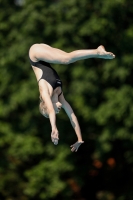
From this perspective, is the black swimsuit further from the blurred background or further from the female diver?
the blurred background

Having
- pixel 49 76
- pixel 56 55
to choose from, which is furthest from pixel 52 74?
pixel 56 55

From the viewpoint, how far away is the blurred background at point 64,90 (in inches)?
834

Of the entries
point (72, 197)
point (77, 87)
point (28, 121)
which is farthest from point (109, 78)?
point (72, 197)

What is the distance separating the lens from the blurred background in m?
21.2

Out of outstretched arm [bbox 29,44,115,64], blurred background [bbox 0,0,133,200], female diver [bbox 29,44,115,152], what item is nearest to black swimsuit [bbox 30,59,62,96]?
female diver [bbox 29,44,115,152]

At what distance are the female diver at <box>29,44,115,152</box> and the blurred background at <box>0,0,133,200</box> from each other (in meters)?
9.11

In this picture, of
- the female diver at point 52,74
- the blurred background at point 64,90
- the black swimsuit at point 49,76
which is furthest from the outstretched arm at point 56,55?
the blurred background at point 64,90

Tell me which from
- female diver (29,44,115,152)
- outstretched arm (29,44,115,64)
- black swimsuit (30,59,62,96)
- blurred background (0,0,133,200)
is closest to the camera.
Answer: female diver (29,44,115,152)

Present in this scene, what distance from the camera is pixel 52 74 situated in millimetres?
11633

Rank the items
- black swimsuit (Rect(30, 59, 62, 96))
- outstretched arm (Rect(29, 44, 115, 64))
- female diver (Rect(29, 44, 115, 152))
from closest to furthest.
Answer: female diver (Rect(29, 44, 115, 152))
outstretched arm (Rect(29, 44, 115, 64))
black swimsuit (Rect(30, 59, 62, 96))

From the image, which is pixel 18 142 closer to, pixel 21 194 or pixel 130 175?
pixel 21 194

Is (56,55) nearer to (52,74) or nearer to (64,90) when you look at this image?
(52,74)

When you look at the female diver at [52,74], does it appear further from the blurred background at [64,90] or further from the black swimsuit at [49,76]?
the blurred background at [64,90]

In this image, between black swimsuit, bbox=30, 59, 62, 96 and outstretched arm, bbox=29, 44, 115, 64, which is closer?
outstretched arm, bbox=29, 44, 115, 64
